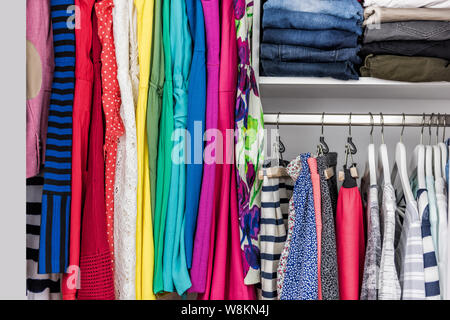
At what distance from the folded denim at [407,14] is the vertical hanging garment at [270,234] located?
50 cm

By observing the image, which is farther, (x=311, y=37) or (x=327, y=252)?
(x=311, y=37)

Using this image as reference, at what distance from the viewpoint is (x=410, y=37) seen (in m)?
1.08

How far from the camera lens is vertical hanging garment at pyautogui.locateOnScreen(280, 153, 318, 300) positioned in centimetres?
89

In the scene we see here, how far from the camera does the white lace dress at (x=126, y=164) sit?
3.12 feet

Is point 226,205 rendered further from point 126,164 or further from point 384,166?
point 384,166

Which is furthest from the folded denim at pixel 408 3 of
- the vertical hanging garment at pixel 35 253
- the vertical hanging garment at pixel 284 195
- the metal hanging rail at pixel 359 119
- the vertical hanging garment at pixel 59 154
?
the vertical hanging garment at pixel 35 253

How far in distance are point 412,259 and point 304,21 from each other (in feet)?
2.06

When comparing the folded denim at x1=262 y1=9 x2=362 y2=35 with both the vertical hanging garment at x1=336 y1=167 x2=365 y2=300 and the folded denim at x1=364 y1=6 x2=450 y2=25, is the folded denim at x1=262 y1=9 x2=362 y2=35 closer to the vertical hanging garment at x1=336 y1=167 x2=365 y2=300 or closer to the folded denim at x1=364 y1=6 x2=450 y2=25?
the folded denim at x1=364 y1=6 x2=450 y2=25

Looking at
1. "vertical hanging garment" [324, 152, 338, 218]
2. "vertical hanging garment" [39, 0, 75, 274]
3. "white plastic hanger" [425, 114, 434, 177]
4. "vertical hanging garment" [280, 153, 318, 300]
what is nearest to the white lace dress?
"vertical hanging garment" [39, 0, 75, 274]

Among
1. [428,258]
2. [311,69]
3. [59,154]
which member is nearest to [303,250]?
[428,258]
